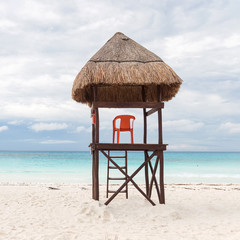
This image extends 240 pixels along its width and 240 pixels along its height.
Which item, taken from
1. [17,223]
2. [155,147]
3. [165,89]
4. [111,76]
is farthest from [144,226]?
[165,89]

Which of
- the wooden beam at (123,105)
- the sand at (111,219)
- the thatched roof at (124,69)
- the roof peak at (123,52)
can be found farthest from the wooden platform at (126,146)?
the roof peak at (123,52)

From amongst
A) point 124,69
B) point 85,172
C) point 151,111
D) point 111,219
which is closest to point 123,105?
point 124,69

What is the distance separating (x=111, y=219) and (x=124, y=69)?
3.35 m

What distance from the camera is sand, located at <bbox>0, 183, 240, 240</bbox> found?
19.0 feet

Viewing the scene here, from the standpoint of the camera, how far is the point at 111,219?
6.77 m

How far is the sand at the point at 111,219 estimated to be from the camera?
227 inches

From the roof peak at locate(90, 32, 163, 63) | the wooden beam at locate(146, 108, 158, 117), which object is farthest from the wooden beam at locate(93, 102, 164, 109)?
the roof peak at locate(90, 32, 163, 63)

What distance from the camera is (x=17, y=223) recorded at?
627 cm

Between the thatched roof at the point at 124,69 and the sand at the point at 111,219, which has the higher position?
the thatched roof at the point at 124,69

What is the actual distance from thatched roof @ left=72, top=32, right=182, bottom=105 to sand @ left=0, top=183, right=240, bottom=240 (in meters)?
2.79

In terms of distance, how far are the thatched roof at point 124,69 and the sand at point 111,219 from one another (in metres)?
2.79

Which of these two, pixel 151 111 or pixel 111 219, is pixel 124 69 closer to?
pixel 151 111

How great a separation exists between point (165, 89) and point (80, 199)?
3.72 meters

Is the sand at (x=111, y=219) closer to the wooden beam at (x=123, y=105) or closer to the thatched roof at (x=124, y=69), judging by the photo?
the wooden beam at (x=123, y=105)
